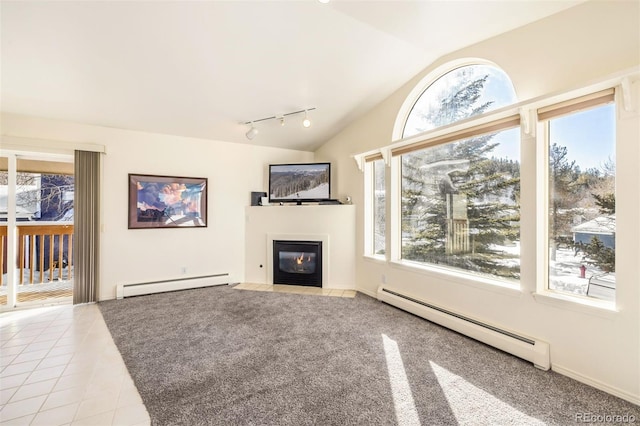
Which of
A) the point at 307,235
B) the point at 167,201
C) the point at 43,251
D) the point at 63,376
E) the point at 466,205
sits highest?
the point at 167,201

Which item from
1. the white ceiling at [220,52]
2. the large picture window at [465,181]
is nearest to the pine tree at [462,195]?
the large picture window at [465,181]

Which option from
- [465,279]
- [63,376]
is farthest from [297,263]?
[63,376]

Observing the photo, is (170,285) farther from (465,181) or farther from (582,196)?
(582,196)

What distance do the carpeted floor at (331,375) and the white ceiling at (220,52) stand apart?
267 cm

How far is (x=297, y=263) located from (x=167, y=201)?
2330 mm

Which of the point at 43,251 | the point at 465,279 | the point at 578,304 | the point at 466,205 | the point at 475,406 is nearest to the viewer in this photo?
the point at 475,406

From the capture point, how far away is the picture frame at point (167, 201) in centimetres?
425

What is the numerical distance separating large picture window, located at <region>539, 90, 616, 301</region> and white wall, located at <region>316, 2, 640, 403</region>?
0.48 ft

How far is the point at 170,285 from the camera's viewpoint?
4410mm

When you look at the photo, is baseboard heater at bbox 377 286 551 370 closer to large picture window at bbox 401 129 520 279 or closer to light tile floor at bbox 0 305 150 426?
large picture window at bbox 401 129 520 279

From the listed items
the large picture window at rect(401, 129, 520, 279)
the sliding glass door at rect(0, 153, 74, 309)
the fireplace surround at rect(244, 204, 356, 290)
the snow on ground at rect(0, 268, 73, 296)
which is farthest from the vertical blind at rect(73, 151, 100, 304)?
the large picture window at rect(401, 129, 520, 279)

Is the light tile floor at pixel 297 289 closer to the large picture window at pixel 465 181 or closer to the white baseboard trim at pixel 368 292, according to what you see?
the white baseboard trim at pixel 368 292

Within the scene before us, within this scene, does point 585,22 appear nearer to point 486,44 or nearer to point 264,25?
point 486,44

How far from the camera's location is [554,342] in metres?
2.23
